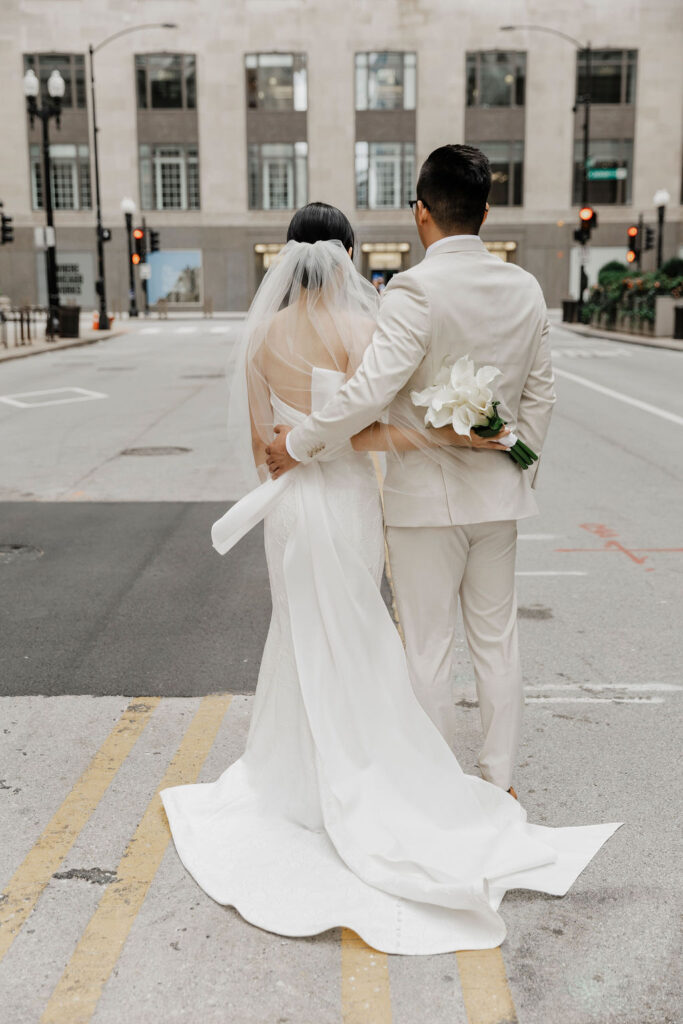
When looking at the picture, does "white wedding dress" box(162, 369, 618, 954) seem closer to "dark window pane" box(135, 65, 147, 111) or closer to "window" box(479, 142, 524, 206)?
"window" box(479, 142, 524, 206)

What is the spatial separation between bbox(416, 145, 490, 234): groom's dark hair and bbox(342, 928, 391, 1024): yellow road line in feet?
6.85

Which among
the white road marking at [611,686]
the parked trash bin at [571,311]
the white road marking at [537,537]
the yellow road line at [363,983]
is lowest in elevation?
the parked trash bin at [571,311]

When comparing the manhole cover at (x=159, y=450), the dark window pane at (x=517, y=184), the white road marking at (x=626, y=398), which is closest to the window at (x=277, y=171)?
the dark window pane at (x=517, y=184)

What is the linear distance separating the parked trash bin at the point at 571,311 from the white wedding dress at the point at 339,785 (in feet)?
144

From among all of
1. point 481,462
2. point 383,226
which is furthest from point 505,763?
point 383,226

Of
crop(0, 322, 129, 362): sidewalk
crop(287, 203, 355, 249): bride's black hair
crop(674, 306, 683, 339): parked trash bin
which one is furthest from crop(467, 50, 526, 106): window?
crop(287, 203, 355, 249): bride's black hair

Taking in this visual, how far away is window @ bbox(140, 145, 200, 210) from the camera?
58.7m

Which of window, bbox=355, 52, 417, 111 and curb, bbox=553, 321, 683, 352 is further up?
window, bbox=355, 52, 417, 111

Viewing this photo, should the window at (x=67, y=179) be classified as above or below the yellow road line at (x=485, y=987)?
above

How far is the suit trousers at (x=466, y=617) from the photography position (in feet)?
11.7

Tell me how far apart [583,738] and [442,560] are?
4.22 feet

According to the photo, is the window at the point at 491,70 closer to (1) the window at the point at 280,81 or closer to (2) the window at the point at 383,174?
(2) the window at the point at 383,174

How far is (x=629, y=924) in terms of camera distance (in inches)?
121

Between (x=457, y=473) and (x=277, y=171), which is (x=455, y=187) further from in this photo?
(x=277, y=171)
